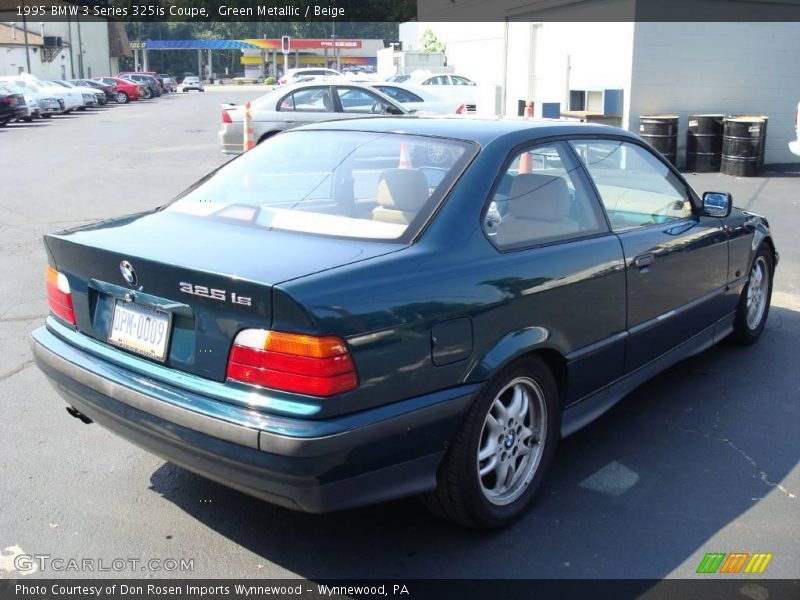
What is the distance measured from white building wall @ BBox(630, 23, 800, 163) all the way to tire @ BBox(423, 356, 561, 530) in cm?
1322

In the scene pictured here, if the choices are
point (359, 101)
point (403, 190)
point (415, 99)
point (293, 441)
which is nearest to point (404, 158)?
point (403, 190)

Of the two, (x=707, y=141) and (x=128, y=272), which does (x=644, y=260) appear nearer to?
(x=128, y=272)

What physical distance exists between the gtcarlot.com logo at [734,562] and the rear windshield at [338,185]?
171 cm

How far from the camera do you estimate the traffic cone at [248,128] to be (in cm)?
1410

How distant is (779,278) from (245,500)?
5813mm

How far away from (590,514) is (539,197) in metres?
1.40

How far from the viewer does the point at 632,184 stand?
4.68m

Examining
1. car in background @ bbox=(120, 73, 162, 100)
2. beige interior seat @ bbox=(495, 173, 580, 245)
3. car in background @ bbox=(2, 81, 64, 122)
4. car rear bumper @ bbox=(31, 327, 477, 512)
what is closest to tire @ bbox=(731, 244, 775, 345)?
beige interior seat @ bbox=(495, 173, 580, 245)

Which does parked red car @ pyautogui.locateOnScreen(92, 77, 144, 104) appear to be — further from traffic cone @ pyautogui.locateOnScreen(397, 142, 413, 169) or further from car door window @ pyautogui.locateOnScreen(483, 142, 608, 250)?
car door window @ pyautogui.locateOnScreen(483, 142, 608, 250)

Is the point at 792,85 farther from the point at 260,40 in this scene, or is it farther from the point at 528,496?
the point at 260,40

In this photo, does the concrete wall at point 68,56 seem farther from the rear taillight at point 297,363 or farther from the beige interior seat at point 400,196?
the rear taillight at point 297,363

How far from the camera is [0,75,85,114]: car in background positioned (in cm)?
3362

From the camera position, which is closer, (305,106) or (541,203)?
(541,203)

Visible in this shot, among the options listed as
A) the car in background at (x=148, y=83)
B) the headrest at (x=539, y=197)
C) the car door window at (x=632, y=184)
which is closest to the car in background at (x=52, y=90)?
the car in background at (x=148, y=83)
